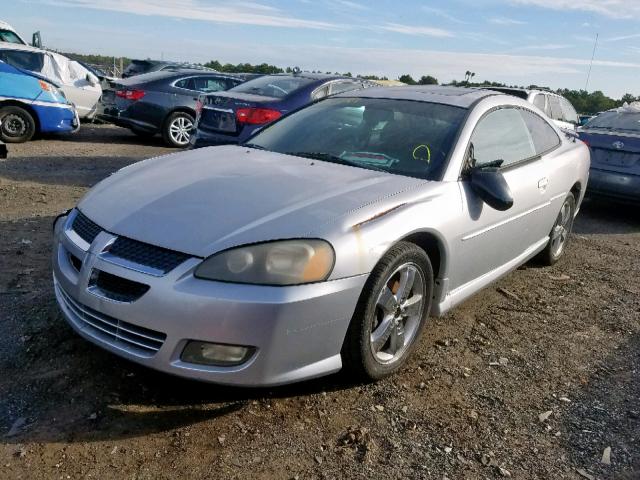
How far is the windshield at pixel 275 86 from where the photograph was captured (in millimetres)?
7938

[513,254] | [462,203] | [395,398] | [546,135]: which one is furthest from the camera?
[546,135]

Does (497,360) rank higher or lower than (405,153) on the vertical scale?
lower

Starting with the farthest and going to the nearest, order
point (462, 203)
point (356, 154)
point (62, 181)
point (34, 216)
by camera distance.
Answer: point (62, 181) < point (34, 216) < point (356, 154) < point (462, 203)

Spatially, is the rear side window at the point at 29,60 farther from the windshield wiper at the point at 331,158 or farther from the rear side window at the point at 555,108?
the windshield wiper at the point at 331,158

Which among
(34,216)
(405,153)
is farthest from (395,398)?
(34,216)

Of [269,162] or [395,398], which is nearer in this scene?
[395,398]

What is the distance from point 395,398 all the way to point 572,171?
120 inches

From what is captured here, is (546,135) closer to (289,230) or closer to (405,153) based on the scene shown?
(405,153)

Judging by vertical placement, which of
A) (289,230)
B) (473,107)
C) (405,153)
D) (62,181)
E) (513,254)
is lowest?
(62,181)

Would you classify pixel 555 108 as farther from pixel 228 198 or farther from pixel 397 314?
pixel 228 198

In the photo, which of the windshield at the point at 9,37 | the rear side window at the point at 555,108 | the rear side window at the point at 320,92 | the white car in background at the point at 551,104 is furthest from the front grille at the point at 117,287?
the windshield at the point at 9,37

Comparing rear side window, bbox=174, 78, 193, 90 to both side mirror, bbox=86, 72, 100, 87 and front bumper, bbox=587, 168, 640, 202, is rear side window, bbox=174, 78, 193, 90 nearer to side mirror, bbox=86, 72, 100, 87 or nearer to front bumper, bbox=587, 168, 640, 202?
side mirror, bbox=86, 72, 100, 87

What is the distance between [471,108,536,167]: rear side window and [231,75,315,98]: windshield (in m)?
4.04

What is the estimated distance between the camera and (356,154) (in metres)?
3.64
